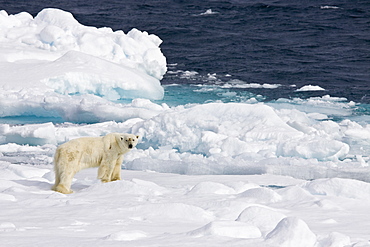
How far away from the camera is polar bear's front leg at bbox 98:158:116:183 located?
6.10 metres

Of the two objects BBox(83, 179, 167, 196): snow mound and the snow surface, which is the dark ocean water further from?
BBox(83, 179, 167, 196): snow mound

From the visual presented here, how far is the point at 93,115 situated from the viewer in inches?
484

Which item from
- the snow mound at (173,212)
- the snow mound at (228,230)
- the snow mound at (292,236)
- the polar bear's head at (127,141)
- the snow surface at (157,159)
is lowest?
the snow surface at (157,159)

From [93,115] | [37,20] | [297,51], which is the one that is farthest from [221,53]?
[93,115]

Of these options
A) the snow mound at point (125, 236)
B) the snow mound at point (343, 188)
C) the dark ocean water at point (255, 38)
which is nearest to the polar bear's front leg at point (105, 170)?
the snow mound at point (343, 188)

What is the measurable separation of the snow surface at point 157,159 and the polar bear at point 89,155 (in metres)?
0.22

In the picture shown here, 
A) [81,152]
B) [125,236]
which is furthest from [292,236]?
[81,152]

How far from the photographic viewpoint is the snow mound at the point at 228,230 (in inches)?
147

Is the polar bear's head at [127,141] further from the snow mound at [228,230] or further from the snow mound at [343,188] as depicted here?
the snow mound at [228,230]

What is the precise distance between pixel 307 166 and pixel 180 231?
504 cm

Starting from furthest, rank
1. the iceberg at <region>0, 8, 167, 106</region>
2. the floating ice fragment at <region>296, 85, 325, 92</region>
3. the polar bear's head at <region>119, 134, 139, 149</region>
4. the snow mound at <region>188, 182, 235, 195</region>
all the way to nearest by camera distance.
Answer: the floating ice fragment at <region>296, 85, 325, 92</region> → the iceberg at <region>0, 8, 167, 106</region> → the polar bear's head at <region>119, 134, 139, 149</region> → the snow mound at <region>188, 182, 235, 195</region>

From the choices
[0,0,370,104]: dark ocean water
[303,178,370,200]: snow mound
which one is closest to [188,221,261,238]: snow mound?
[303,178,370,200]: snow mound

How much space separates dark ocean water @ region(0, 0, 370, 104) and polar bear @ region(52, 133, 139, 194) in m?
9.56

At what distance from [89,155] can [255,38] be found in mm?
18507
